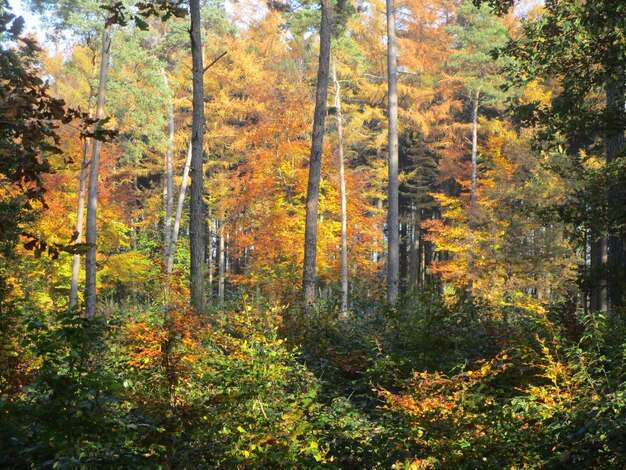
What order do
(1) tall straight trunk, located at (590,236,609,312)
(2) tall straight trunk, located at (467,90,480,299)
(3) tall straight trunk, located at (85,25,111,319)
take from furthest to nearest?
(2) tall straight trunk, located at (467,90,480,299), (3) tall straight trunk, located at (85,25,111,319), (1) tall straight trunk, located at (590,236,609,312)

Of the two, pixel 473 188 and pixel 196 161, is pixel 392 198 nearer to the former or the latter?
pixel 196 161

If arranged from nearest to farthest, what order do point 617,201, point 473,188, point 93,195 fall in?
1. point 617,201
2. point 93,195
3. point 473,188

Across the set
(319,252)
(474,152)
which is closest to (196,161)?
(319,252)

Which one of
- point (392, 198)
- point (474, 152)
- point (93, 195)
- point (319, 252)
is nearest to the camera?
point (392, 198)

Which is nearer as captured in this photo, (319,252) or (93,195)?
(93,195)

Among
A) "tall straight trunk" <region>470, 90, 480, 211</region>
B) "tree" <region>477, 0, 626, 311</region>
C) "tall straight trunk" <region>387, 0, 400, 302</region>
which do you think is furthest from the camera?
"tall straight trunk" <region>470, 90, 480, 211</region>

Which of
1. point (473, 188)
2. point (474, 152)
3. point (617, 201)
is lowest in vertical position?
point (617, 201)

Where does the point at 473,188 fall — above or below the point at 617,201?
above

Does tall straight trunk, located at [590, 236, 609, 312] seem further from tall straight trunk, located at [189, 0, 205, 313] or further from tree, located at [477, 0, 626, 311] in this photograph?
tall straight trunk, located at [189, 0, 205, 313]

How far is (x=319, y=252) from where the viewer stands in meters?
27.6

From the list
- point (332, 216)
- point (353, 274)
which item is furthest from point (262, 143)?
point (353, 274)

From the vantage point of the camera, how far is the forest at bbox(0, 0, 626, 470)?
5.19 meters

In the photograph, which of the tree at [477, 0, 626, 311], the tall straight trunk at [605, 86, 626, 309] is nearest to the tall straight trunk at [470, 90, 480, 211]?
the tall straight trunk at [605, 86, 626, 309]

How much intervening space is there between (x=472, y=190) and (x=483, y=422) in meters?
25.8
